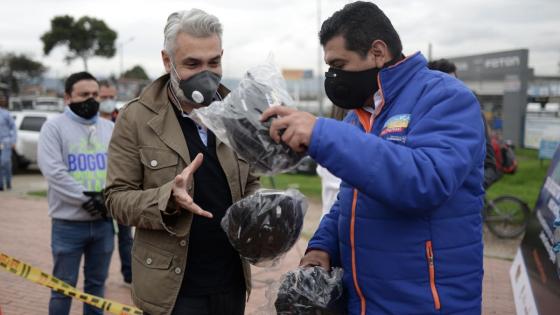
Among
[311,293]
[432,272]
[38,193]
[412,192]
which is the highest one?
[412,192]

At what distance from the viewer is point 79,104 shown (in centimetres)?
445

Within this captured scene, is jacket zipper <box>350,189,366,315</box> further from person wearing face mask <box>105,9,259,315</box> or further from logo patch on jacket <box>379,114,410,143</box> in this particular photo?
person wearing face mask <box>105,9,259,315</box>

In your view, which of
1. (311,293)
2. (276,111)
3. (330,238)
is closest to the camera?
(276,111)

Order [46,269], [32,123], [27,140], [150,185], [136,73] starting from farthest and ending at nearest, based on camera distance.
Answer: [136,73]
[32,123]
[27,140]
[46,269]
[150,185]

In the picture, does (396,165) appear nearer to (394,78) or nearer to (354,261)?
(394,78)

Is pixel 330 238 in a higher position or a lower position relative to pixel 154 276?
higher

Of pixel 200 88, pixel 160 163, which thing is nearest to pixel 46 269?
pixel 160 163

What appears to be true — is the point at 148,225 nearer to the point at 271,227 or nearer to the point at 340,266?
the point at 271,227

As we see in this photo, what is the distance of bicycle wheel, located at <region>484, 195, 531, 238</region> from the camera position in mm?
8102

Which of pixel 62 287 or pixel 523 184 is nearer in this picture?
pixel 62 287

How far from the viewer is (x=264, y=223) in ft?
7.13

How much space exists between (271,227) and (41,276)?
8.86 ft

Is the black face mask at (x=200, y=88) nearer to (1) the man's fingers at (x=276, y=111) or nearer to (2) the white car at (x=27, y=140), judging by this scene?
(1) the man's fingers at (x=276, y=111)

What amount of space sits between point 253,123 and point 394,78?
53 centimetres
